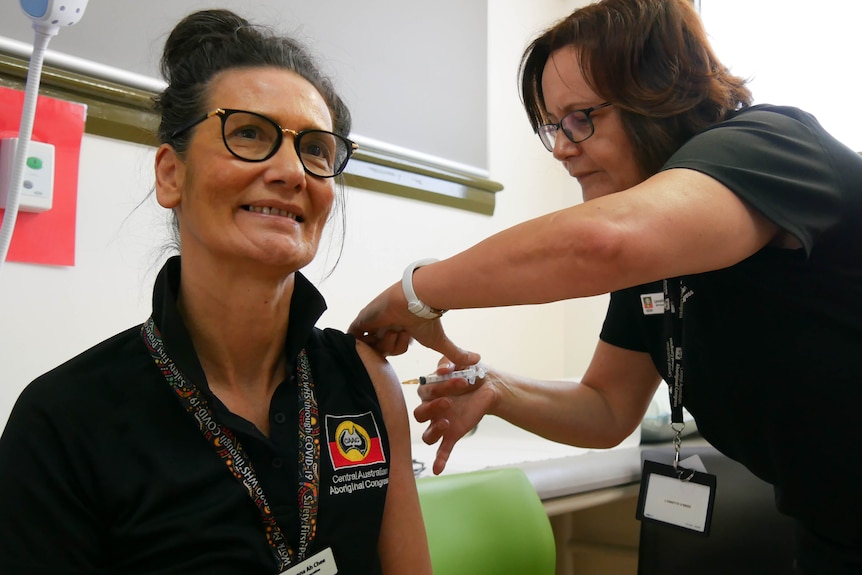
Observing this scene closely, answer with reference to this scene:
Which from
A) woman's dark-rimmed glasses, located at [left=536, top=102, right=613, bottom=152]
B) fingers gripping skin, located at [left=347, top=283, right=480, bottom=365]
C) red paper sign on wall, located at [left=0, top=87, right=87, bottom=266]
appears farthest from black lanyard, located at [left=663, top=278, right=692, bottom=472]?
red paper sign on wall, located at [left=0, top=87, right=87, bottom=266]

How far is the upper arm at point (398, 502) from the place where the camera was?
1212mm

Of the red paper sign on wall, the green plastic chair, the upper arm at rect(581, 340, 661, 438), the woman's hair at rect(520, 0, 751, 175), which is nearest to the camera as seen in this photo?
the woman's hair at rect(520, 0, 751, 175)

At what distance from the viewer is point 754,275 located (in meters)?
1.20

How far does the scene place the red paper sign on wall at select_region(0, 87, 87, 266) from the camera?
1.52 m

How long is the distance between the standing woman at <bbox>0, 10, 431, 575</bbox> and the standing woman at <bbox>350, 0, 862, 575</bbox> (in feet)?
0.72

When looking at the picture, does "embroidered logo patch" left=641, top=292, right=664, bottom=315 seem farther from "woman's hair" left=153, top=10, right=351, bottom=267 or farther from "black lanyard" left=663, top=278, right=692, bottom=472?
"woman's hair" left=153, top=10, right=351, bottom=267

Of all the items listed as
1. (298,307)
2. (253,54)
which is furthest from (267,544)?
(253,54)

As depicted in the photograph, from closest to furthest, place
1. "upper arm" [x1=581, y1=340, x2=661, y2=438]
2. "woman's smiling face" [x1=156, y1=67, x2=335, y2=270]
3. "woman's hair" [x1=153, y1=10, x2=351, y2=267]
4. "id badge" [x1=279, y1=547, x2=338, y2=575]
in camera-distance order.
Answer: "id badge" [x1=279, y1=547, x2=338, y2=575], "woman's smiling face" [x1=156, y1=67, x2=335, y2=270], "woman's hair" [x1=153, y1=10, x2=351, y2=267], "upper arm" [x1=581, y1=340, x2=661, y2=438]

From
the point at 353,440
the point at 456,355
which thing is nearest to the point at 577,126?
the point at 456,355

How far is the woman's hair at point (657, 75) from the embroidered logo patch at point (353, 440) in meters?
0.71

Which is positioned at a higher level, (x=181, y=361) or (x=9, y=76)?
(x=9, y=76)

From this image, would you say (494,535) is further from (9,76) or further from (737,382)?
(9,76)

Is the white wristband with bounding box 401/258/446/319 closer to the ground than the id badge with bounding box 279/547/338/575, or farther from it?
farther from it

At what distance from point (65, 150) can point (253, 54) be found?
649 mm
